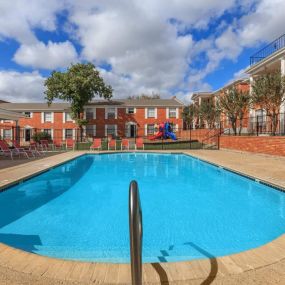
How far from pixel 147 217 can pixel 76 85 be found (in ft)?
89.4

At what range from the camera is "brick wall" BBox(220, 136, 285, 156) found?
1357 centimetres

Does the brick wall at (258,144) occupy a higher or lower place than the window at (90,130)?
lower

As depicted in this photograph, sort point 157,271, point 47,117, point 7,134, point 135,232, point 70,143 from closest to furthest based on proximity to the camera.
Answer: point 135,232 → point 157,271 → point 70,143 → point 7,134 → point 47,117

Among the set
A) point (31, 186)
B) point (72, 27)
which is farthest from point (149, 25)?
point (31, 186)

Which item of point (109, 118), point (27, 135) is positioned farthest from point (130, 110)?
point (27, 135)

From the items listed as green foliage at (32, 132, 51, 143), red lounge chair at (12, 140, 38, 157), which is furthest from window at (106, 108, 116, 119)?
red lounge chair at (12, 140, 38, 157)

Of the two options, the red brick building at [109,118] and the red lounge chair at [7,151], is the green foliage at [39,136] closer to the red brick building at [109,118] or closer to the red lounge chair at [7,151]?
the red brick building at [109,118]

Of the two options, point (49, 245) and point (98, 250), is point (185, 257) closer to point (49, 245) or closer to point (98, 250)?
point (98, 250)

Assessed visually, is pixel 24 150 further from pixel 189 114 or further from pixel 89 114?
pixel 189 114

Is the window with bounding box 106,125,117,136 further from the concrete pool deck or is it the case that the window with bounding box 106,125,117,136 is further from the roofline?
the concrete pool deck

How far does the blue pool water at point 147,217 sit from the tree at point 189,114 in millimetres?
21875

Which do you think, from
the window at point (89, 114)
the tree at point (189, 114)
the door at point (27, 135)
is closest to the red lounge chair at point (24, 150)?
the door at point (27, 135)

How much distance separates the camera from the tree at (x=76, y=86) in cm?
3078

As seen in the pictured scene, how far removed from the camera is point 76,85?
3062 cm
